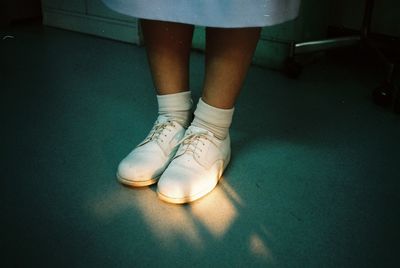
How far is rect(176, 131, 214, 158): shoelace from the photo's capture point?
78cm

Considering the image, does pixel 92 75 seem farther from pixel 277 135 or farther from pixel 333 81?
pixel 333 81

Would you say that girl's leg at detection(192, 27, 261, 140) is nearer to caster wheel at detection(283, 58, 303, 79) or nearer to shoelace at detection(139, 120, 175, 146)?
shoelace at detection(139, 120, 175, 146)

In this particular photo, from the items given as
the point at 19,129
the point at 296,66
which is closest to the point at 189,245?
the point at 19,129

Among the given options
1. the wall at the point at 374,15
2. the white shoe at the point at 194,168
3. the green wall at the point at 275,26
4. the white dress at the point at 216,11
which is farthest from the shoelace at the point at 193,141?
the wall at the point at 374,15

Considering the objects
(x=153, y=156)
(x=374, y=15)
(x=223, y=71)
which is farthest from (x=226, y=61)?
(x=374, y=15)

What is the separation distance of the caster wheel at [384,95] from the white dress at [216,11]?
574 mm

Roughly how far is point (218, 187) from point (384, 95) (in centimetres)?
65

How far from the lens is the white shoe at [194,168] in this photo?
72 centimetres

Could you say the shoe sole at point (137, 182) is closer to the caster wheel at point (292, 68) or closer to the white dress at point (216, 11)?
the white dress at point (216, 11)

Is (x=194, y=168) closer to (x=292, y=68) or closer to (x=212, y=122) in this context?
(x=212, y=122)

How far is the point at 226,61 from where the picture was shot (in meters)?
0.74

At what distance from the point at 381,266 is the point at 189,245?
0.99 ft

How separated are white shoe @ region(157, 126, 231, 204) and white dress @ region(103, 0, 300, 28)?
228 millimetres

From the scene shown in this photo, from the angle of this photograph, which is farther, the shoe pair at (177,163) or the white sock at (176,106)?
the white sock at (176,106)
